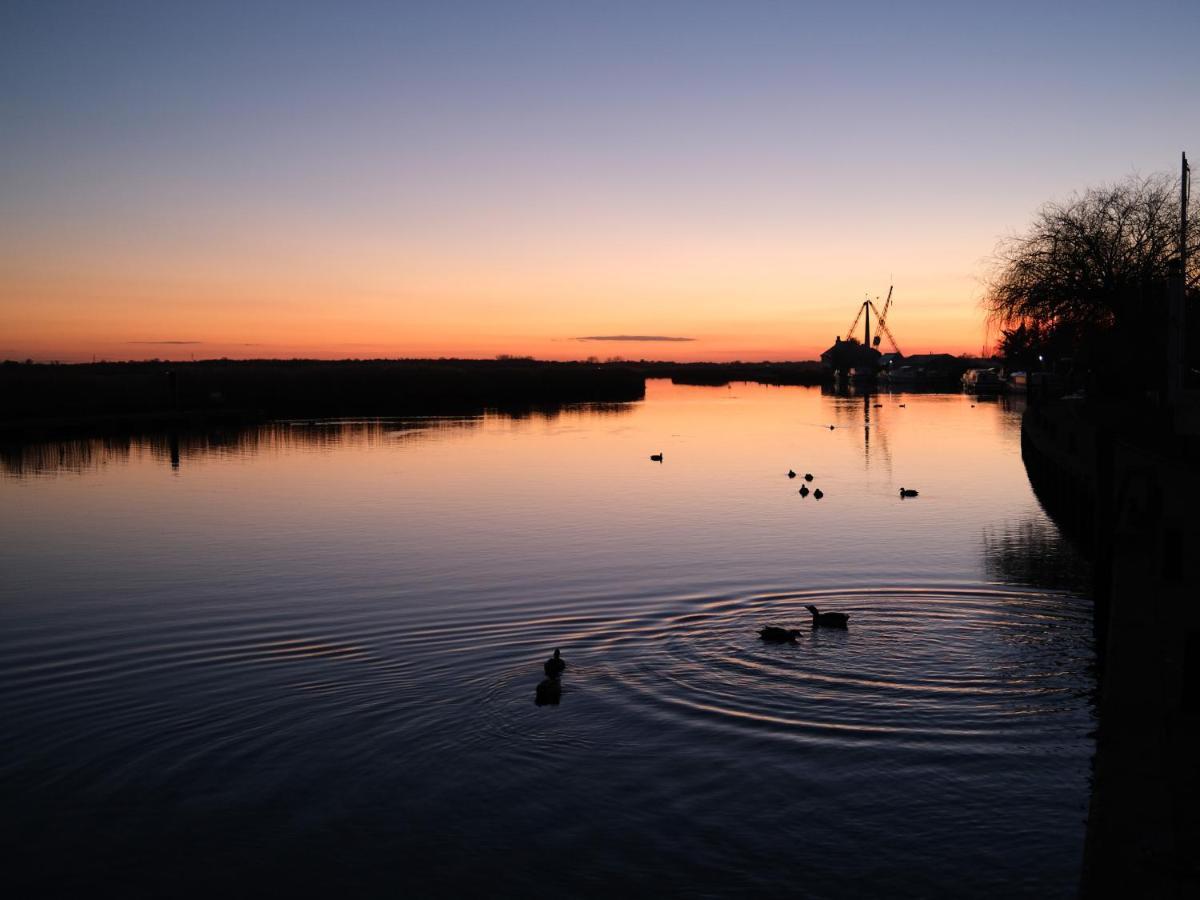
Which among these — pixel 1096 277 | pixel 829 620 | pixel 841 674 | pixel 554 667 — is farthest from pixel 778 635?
pixel 1096 277

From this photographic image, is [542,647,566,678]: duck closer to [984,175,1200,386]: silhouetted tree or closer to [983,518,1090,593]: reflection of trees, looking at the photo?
[983,518,1090,593]: reflection of trees

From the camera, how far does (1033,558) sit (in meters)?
25.9

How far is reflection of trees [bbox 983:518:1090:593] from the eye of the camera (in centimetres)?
2328

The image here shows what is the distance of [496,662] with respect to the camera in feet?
54.3

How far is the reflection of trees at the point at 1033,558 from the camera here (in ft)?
76.4

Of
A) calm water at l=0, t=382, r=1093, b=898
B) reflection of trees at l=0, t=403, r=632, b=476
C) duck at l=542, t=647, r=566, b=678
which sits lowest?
calm water at l=0, t=382, r=1093, b=898

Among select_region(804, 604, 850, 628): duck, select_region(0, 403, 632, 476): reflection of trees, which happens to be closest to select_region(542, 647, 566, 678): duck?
select_region(804, 604, 850, 628): duck

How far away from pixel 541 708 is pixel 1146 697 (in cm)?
719

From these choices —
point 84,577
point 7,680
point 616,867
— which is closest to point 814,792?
point 616,867

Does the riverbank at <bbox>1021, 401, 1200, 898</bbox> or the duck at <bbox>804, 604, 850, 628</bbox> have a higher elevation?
the riverbank at <bbox>1021, 401, 1200, 898</bbox>

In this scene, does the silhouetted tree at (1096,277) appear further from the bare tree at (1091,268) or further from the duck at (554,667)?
the duck at (554,667)

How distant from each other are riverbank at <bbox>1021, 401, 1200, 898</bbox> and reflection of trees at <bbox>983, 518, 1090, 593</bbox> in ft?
7.36

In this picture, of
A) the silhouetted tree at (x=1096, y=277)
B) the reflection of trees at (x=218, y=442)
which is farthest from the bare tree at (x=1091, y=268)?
the reflection of trees at (x=218, y=442)

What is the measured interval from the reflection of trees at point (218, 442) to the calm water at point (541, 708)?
18673 mm
